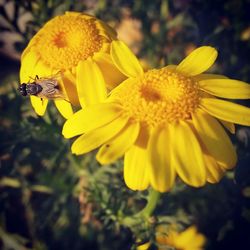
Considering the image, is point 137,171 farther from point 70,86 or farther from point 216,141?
point 70,86

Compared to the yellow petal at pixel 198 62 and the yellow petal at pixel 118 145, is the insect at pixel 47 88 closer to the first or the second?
the yellow petal at pixel 118 145

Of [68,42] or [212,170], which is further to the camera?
[68,42]

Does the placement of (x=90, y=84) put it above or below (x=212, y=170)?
above

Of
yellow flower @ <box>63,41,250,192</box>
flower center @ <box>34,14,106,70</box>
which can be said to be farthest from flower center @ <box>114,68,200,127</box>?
flower center @ <box>34,14,106,70</box>

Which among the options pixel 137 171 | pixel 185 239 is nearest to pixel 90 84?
pixel 137 171

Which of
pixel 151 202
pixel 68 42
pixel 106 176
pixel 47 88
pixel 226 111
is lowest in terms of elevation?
pixel 106 176

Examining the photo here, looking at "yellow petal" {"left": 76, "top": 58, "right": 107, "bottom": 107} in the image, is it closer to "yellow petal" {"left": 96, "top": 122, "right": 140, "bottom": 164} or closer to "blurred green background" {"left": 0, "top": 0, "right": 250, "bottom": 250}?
"yellow petal" {"left": 96, "top": 122, "right": 140, "bottom": 164}

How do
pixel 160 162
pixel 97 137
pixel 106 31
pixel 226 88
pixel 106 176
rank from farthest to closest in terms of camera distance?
pixel 106 176
pixel 106 31
pixel 226 88
pixel 97 137
pixel 160 162

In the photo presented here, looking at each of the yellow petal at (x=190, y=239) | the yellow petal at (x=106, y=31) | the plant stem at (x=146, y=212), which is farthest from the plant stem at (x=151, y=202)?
the yellow petal at (x=106, y=31)
